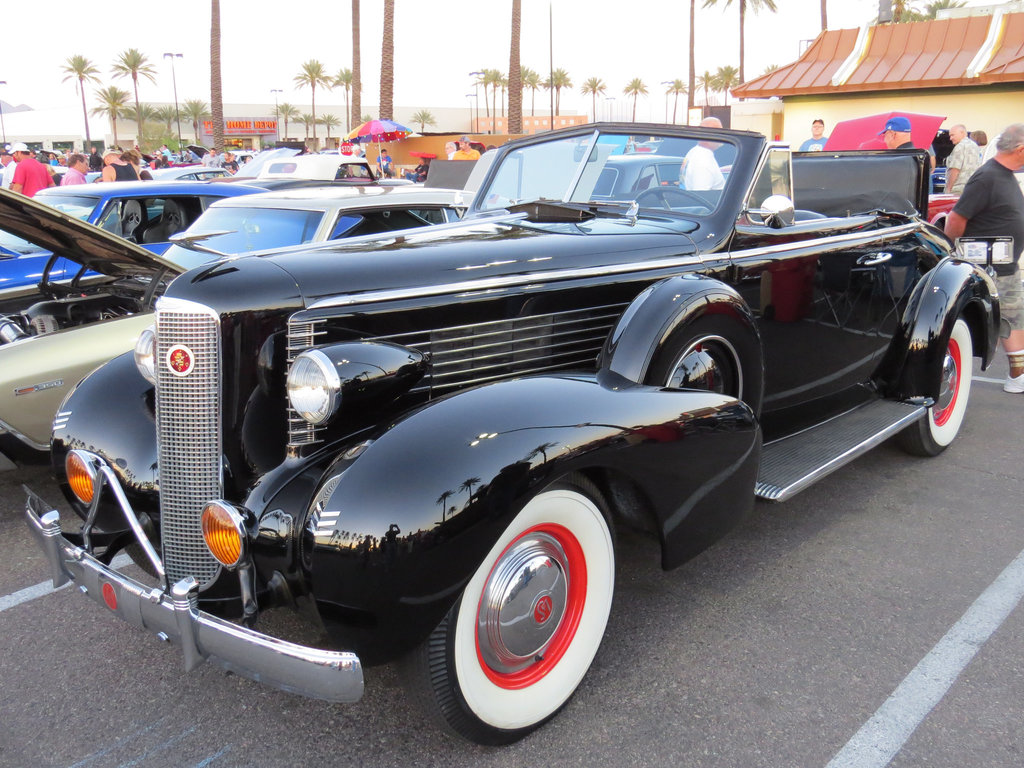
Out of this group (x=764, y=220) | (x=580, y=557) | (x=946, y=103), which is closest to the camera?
(x=580, y=557)

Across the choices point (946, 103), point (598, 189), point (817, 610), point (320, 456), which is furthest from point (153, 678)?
point (946, 103)

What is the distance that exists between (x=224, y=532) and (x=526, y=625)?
0.84 m

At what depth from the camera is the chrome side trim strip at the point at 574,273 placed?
8.25ft

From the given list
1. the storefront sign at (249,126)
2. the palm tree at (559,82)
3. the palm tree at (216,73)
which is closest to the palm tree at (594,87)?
the palm tree at (559,82)

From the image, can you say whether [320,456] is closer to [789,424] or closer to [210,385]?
[210,385]

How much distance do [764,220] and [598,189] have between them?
75cm

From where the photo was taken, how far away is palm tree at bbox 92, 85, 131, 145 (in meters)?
66.9

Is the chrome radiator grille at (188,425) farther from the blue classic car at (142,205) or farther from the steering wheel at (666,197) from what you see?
the blue classic car at (142,205)

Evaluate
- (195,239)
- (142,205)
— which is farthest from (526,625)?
(142,205)

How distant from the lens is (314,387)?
7.16 ft

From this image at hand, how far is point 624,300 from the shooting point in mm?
3164

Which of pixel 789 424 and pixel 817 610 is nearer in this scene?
pixel 817 610

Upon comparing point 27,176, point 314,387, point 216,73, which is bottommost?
point 314,387

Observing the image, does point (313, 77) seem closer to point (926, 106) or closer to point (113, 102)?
point (113, 102)
